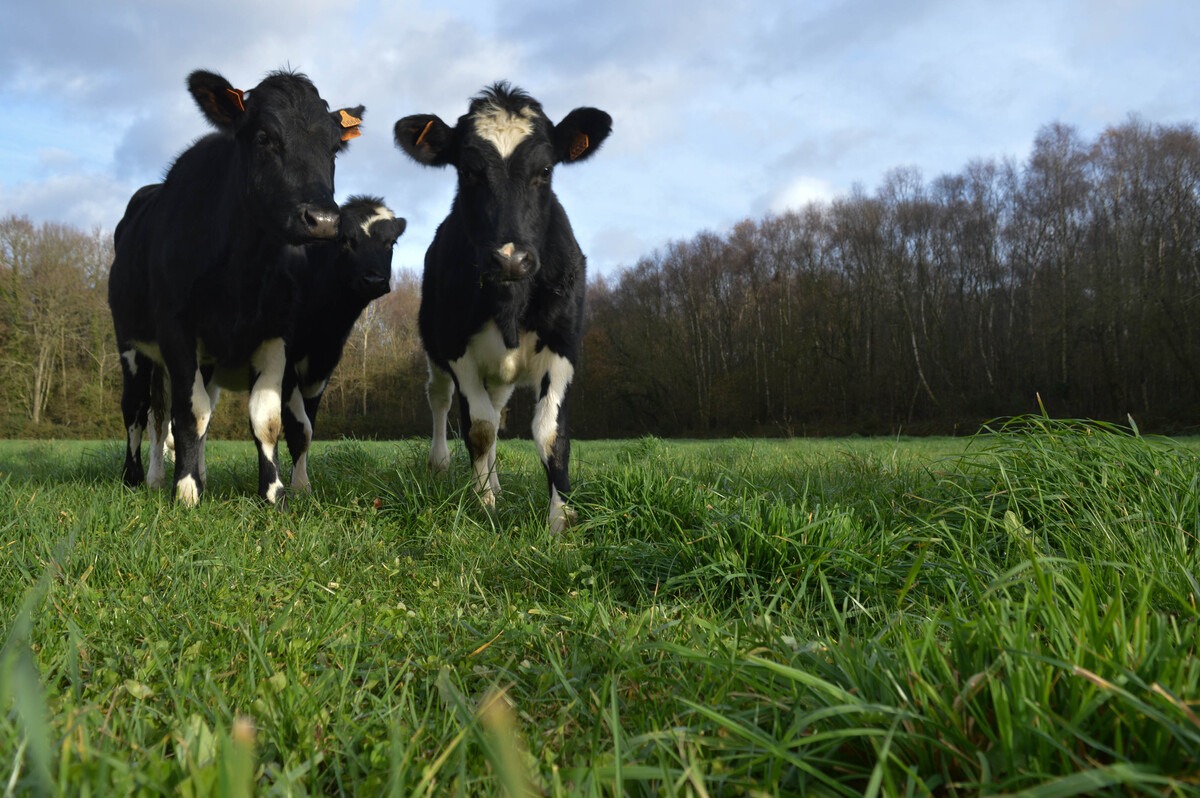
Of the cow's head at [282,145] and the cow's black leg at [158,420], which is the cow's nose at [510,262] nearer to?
the cow's head at [282,145]

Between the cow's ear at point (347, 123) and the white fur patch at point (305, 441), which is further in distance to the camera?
the white fur patch at point (305, 441)

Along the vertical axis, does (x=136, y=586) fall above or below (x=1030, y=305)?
below

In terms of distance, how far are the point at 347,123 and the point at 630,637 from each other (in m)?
4.83

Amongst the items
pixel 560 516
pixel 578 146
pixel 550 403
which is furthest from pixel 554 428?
pixel 578 146

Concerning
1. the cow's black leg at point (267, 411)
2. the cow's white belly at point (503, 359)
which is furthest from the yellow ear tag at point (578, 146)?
the cow's black leg at point (267, 411)

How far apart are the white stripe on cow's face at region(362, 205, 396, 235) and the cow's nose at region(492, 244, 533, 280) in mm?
3645

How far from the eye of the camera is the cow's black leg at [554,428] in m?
5.02

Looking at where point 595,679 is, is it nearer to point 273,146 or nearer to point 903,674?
point 903,674

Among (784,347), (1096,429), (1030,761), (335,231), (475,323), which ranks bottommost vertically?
(1030,761)

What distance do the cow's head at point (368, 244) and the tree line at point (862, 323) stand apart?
85.8 feet

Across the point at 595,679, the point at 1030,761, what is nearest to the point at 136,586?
the point at 595,679

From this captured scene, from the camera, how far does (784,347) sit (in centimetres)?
4231

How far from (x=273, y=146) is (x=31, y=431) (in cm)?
3535

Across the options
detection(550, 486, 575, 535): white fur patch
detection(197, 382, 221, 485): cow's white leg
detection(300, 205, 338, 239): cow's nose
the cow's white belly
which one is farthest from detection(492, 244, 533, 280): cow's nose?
detection(197, 382, 221, 485): cow's white leg
